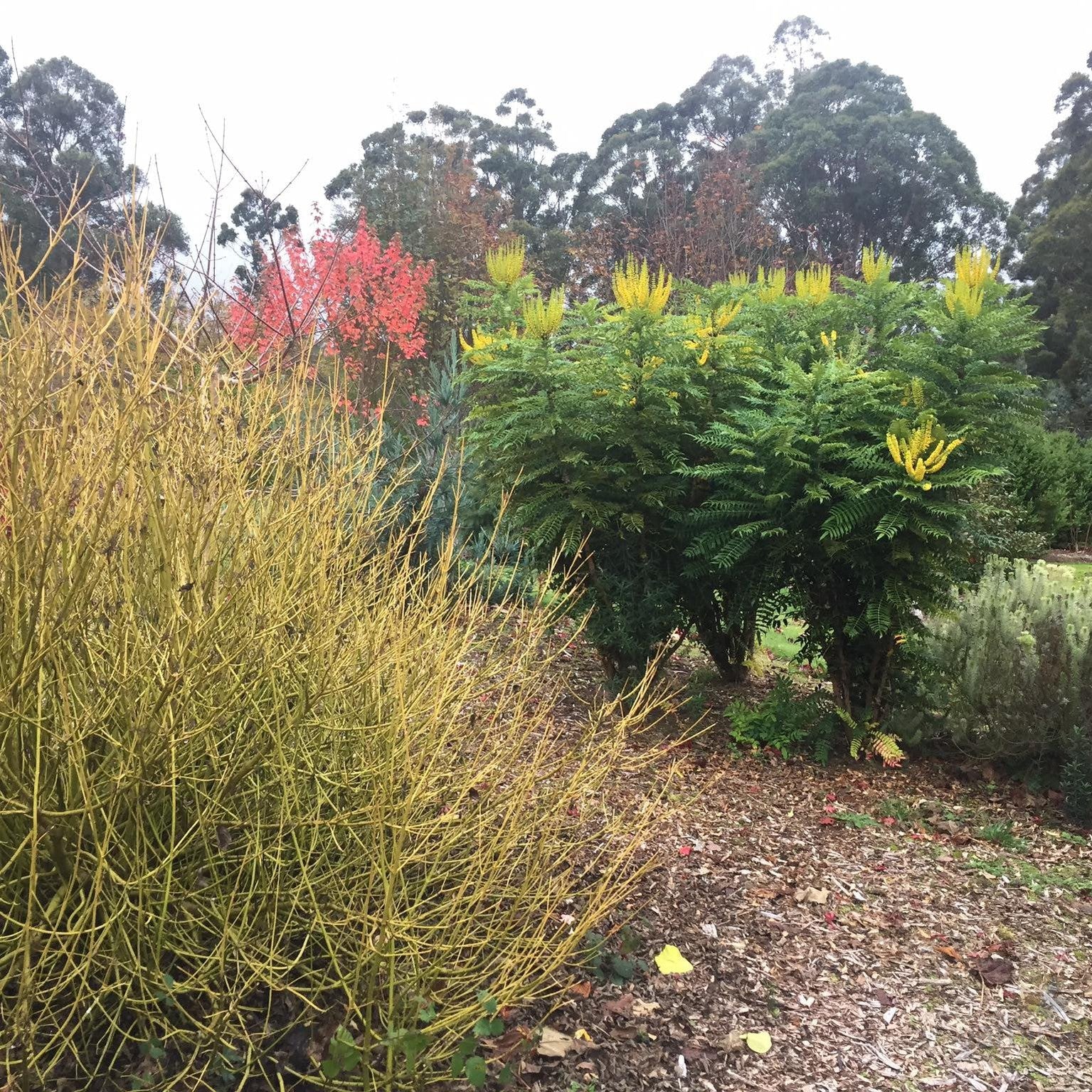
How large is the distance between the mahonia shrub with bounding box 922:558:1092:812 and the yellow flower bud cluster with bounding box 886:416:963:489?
31.3 inches

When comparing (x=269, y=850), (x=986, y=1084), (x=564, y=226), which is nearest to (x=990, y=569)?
(x=986, y=1084)

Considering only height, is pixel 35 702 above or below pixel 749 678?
above

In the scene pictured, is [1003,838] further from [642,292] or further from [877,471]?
[642,292]

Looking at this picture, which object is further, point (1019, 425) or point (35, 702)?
point (1019, 425)

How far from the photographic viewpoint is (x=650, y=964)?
2.35 m

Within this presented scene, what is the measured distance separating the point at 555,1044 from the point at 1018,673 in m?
2.87

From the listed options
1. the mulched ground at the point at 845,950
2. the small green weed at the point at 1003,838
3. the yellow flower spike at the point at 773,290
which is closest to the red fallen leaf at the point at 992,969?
the mulched ground at the point at 845,950

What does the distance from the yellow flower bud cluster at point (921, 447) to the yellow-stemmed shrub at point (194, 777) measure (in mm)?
1865

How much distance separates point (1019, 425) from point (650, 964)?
283cm

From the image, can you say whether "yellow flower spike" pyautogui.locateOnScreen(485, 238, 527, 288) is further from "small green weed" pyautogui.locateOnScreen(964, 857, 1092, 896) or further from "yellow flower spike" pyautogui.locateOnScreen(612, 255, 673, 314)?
"small green weed" pyautogui.locateOnScreen(964, 857, 1092, 896)

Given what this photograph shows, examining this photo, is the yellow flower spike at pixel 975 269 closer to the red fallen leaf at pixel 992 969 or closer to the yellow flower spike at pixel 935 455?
the yellow flower spike at pixel 935 455

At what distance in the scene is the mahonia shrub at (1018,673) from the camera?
3.63 metres

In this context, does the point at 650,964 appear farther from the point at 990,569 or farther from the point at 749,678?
the point at 990,569

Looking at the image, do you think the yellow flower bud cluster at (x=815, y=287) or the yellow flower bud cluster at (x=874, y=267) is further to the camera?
the yellow flower bud cluster at (x=815, y=287)
